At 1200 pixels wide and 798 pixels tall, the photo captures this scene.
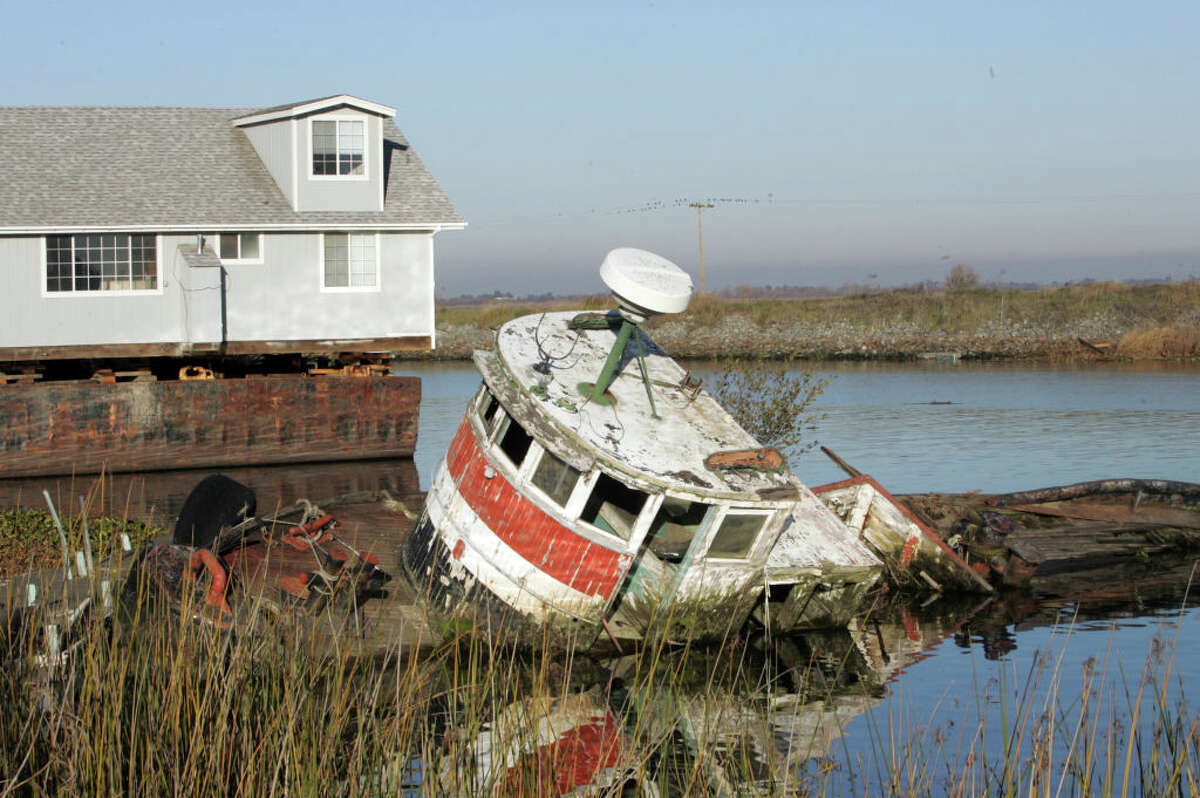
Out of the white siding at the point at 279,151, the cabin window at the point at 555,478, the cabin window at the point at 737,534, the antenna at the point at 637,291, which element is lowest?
the cabin window at the point at 737,534

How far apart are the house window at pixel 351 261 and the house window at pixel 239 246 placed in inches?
58.7

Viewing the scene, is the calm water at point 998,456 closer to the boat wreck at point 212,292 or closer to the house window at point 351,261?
the boat wreck at point 212,292

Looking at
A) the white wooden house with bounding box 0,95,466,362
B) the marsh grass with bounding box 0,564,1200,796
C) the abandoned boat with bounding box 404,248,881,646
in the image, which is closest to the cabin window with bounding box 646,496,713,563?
the abandoned boat with bounding box 404,248,881,646

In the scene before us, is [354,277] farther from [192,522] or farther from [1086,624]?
[1086,624]

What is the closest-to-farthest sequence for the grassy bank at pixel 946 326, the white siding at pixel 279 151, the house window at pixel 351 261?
the white siding at pixel 279 151
the house window at pixel 351 261
the grassy bank at pixel 946 326

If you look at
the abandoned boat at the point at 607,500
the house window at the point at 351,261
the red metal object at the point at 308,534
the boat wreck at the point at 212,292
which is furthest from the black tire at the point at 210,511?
the house window at the point at 351,261

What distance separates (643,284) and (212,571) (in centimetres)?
484

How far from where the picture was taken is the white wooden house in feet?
89.0

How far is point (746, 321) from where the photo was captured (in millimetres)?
83375

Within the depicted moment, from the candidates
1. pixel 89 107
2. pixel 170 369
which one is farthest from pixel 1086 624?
pixel 89 107

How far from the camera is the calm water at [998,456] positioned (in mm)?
11906

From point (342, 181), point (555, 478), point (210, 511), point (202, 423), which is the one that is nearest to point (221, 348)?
point (202, 423)

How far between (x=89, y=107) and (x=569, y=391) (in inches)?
930

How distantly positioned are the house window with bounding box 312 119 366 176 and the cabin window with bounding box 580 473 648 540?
17.6 meters
